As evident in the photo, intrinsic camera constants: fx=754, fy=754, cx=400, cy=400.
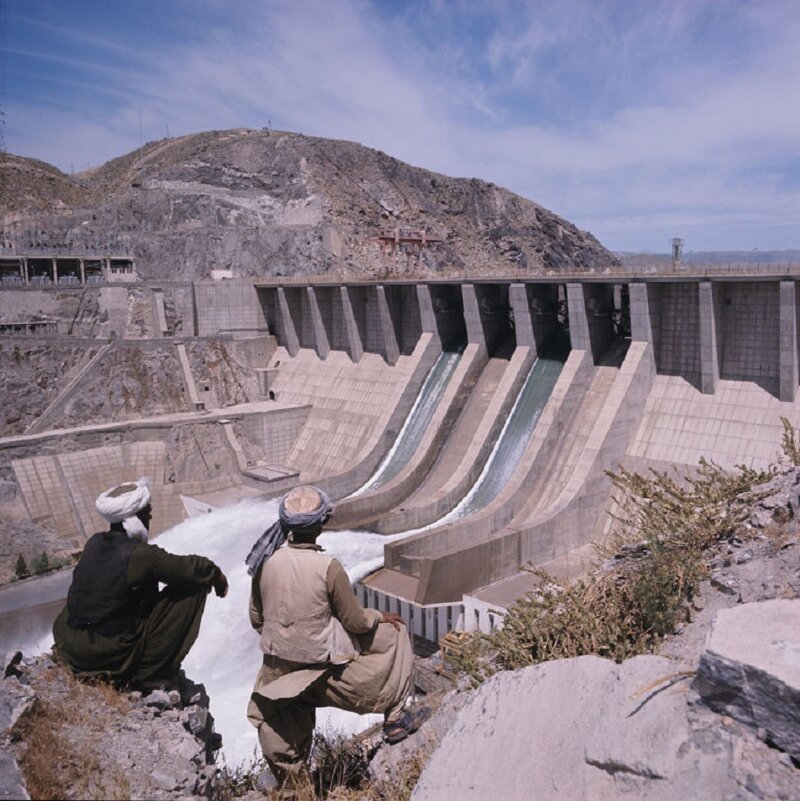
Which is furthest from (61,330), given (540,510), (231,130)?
(231,130)

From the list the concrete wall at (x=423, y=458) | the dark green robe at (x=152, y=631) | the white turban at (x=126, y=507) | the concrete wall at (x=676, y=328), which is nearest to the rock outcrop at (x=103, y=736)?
the dark green robe at (x=152, y=631)

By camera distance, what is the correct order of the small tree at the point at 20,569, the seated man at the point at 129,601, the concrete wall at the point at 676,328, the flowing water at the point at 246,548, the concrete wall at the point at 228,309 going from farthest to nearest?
the concrete wall at the point at 228,309
the small tree at the point at 20,569
the concrete wall at the point at 676,328
the flowing water at the point at 246,548
the seated man at the point at 129,601

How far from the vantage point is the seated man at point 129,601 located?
14.5ft

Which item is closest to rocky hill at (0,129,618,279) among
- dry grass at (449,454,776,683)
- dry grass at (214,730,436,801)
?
dry grass at (449,454,776,683)

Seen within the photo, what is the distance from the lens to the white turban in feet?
14.7

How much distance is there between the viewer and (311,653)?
13.7ft

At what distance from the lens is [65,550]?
21.5 metres

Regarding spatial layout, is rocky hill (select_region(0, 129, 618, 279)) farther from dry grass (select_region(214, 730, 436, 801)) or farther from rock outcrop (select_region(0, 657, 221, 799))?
rock outcrop (select_region(0, 657, 221, 799))

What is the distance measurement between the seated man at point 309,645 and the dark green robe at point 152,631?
1.40 ft

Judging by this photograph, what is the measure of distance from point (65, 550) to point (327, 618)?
1977 cm

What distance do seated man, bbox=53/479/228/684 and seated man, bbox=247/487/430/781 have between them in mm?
473

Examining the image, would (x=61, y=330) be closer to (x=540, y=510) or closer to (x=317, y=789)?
(x=540, y=510)

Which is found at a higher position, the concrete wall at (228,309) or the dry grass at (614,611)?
the concrete wall at (228,309)

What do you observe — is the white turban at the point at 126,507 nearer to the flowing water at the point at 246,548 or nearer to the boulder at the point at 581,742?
the boulder at the point at 581,742
